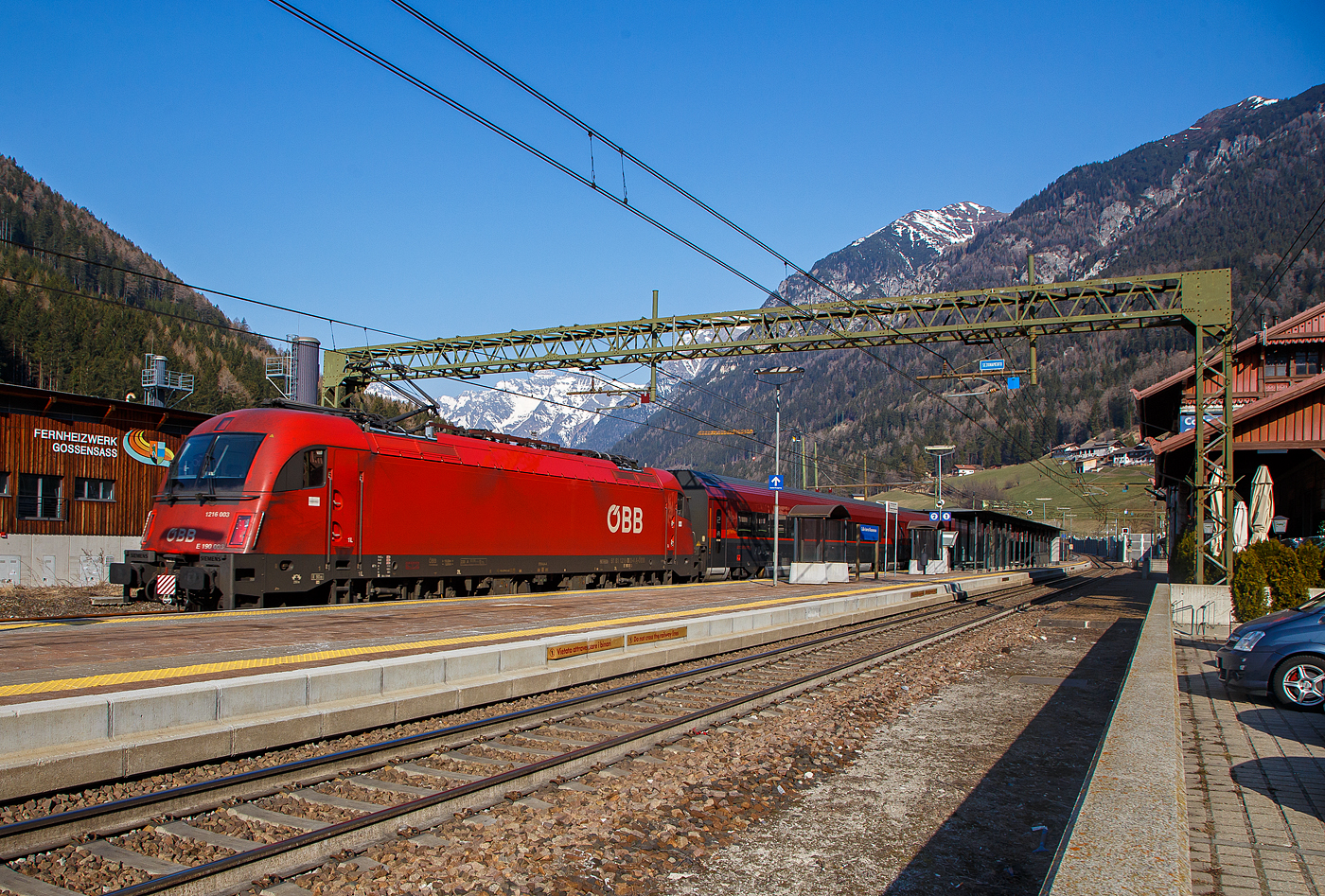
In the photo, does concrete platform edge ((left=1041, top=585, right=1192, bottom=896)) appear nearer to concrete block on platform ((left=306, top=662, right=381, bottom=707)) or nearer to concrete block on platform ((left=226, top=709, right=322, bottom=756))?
concrete block on platform ((left=226, top=709, right=322, bottom=756))

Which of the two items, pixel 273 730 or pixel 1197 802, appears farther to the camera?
pixel 273 730

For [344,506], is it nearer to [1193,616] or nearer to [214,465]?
Result: [214,465]

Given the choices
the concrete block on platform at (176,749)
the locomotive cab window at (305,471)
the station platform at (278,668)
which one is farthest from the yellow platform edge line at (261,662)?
the locomotive cab window at (305,471)

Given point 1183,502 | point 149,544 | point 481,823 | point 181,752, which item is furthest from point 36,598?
point 1183,502

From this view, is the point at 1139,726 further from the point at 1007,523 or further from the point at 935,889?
the point at 1007,523

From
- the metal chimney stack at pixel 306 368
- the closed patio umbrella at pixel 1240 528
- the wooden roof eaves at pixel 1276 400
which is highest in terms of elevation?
the metal chimney stack at pixel 306 368

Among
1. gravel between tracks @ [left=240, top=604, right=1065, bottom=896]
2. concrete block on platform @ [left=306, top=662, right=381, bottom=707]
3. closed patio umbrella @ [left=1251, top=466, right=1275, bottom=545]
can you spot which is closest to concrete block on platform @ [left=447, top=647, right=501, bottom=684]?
concrete block on platform @ [left=306, top=662, right=381, bottom=707]

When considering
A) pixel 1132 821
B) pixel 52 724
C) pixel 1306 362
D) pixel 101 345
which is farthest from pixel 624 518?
pixel 101 345

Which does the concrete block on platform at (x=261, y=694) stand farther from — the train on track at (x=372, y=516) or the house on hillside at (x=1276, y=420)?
the house on hillside at (x=1276, y=420)

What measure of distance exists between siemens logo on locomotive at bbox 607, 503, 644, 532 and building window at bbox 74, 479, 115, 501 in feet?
59.5

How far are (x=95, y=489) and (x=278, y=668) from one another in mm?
25331

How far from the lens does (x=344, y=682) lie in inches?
323

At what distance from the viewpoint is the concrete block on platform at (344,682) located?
25.9ft

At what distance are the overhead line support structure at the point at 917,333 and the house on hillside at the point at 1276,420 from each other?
9.73 ft
